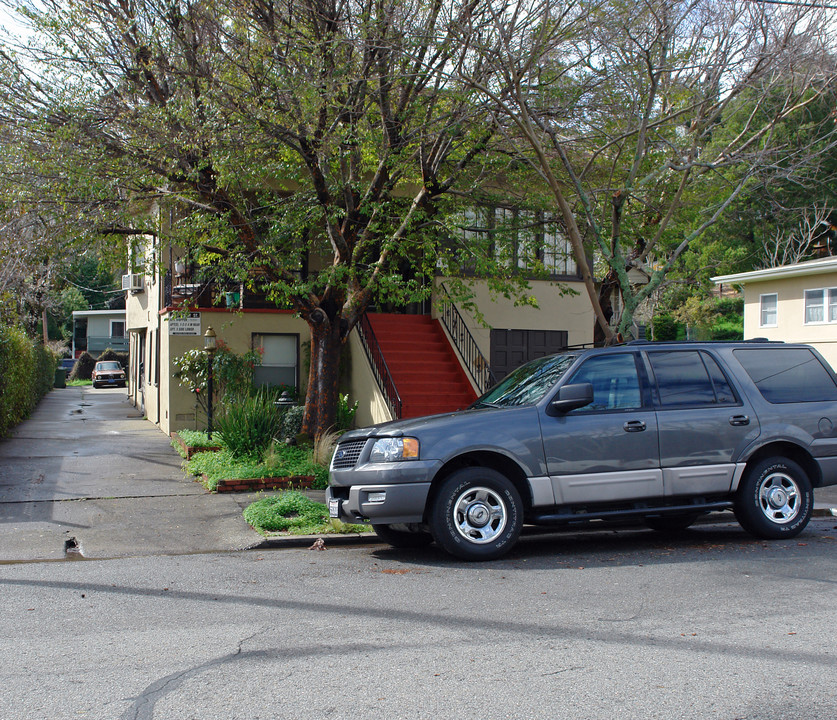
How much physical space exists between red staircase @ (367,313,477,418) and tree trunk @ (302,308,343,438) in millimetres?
2259

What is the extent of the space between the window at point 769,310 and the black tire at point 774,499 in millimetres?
19977

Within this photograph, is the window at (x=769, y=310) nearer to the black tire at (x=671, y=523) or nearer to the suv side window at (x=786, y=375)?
the suv side window at (x=786, y=375)

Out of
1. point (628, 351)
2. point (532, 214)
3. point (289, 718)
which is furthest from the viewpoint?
point (532, 214)

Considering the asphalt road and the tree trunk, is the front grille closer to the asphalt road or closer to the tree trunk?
the asphalt road

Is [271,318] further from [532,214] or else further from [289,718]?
[289,718]

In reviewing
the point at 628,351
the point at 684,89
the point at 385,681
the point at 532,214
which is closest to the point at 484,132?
the point at 684,89

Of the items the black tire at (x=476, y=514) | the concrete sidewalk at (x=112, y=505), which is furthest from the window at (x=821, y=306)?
the black tire at (x=476, y=514)

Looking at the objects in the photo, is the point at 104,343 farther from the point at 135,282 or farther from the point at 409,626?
the point at 409,626

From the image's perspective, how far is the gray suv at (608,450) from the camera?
735 centimetres

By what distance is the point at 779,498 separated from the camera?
8.23m

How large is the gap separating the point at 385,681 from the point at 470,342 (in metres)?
14.9

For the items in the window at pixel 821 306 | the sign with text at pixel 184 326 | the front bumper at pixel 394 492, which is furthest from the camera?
the window at pixel 821 306

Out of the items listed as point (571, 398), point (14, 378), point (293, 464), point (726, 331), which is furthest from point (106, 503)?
point (726, 331)

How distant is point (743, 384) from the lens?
8.27m
